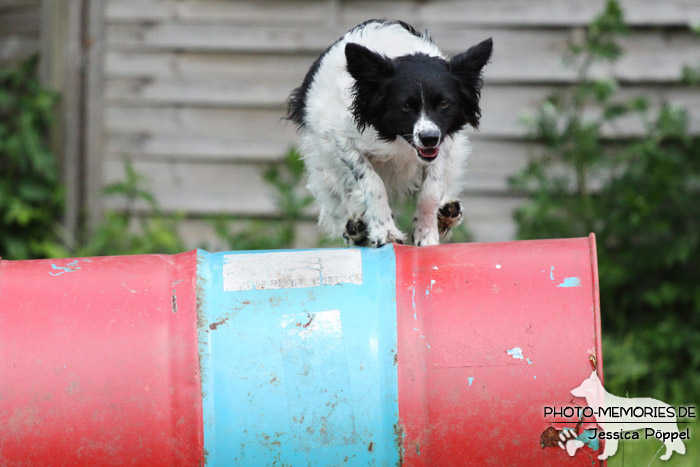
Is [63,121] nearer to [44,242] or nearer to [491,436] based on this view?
[44,242]

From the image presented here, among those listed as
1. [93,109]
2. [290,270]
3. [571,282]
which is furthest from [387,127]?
[93,109]

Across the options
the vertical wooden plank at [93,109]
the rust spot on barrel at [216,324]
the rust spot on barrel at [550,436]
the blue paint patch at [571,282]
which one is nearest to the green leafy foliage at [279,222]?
the vertical wooden plank at [93,109]

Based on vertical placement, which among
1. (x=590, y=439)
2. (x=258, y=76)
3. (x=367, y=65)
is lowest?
(x=590, y=439)

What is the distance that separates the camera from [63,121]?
20.7 feet

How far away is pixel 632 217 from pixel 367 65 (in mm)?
2389

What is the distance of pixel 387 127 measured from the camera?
11.3ft

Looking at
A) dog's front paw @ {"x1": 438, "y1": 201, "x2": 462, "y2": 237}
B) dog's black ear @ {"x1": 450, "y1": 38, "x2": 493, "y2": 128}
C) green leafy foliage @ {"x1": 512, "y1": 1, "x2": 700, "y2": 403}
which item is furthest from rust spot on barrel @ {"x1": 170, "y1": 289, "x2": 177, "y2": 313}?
green leafy foliage @ {"x1": 512, "y1": 1, "x2": 700, "y2": 403}

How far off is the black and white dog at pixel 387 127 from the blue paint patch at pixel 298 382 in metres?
0.85

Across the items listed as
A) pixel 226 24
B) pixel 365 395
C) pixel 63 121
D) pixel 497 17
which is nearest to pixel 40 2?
pixel 63 121

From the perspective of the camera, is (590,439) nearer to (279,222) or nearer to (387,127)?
(387,127)

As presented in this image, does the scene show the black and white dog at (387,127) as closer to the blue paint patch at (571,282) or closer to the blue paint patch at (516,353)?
the blue paint patch at (571,282)

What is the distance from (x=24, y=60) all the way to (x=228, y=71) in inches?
62.1

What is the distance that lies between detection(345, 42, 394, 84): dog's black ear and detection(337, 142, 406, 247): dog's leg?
1.30 feet

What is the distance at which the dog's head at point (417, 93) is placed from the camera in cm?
330
